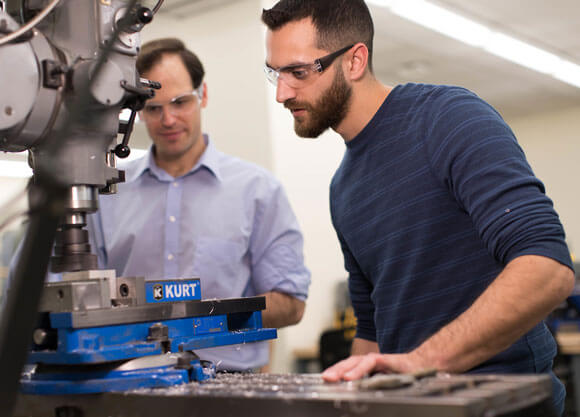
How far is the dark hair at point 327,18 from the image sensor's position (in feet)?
5.73

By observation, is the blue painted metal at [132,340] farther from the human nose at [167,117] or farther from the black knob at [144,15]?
the human nose at [167,117]

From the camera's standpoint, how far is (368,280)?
180 centimetres

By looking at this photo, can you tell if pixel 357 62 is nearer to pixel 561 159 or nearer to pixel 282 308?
pixel 282 308

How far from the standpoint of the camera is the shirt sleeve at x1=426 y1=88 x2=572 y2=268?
4.07ft

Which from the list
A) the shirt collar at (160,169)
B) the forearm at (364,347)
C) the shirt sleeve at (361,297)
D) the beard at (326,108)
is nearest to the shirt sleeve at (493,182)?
the beard at (326,108)

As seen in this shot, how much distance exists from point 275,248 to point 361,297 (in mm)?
436

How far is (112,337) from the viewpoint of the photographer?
100 cm

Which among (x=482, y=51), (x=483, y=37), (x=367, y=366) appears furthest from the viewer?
(x=482, y=51)

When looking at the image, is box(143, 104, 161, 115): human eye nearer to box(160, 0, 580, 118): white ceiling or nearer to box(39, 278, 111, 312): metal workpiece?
box(39, 278, 111, 312): metal workpiece

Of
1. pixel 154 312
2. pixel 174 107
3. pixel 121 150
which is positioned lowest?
pixel 154 312

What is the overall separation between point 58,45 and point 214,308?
1.62ft

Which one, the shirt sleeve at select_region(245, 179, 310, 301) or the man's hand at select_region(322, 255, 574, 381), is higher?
the shirt sleeve at select_region(245, 179, 310, 301)

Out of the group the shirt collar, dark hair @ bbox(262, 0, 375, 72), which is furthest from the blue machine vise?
the shirt collar

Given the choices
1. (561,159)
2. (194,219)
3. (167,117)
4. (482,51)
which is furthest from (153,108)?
(561,159)
